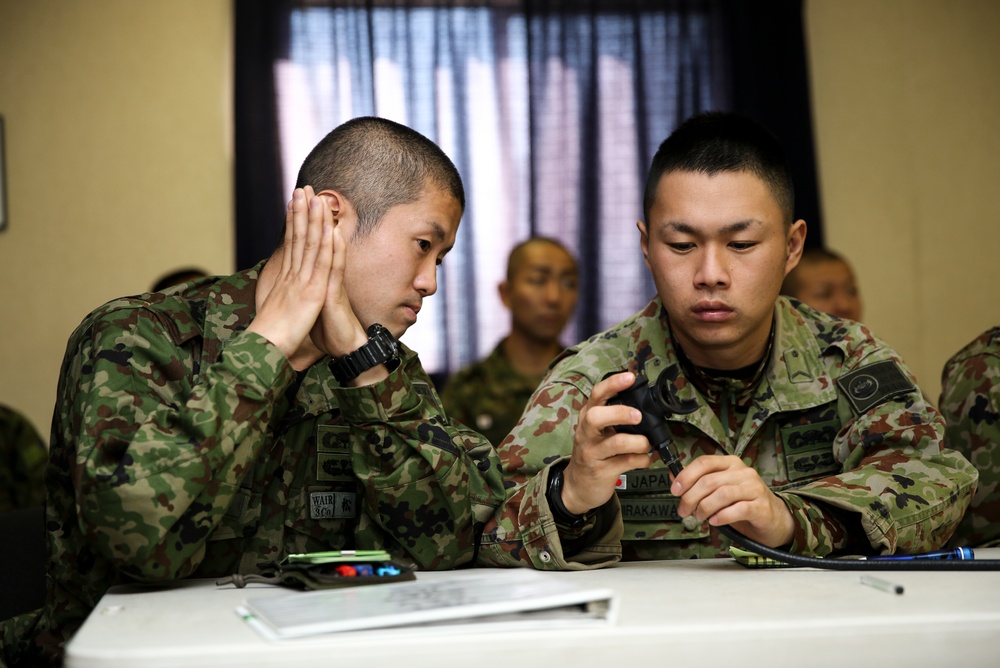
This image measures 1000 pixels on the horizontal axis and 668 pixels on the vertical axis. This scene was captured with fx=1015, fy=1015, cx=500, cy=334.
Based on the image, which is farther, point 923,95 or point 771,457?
point 923,95

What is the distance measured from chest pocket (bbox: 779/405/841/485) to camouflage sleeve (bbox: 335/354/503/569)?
0.60 metres

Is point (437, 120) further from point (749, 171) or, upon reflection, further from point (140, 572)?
point (140, 572)

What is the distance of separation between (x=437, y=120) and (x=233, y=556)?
298 centimetres

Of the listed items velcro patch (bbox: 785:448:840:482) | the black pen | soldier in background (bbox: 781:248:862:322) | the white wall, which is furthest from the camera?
the white wall

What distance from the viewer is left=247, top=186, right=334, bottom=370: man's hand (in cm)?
138

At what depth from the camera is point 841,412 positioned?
5.88 ft

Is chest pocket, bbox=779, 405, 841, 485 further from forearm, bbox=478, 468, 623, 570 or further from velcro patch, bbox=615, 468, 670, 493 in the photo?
forearm, bbox=478, 468, 623, 570

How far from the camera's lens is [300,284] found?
1424 millimetres

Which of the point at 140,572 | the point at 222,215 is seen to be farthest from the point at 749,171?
the point at 222,215

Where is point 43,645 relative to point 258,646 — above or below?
below

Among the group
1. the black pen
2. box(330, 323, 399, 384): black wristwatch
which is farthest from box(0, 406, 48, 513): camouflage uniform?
the black pen

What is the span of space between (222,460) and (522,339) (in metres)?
2.85

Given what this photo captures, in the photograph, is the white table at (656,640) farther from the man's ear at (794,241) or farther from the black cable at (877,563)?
the man's ear at (794,241)

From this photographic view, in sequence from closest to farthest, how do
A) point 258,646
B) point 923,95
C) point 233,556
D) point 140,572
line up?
1. point 258,646
2. point 140,572
3. point 233,556
4. point 923,95
